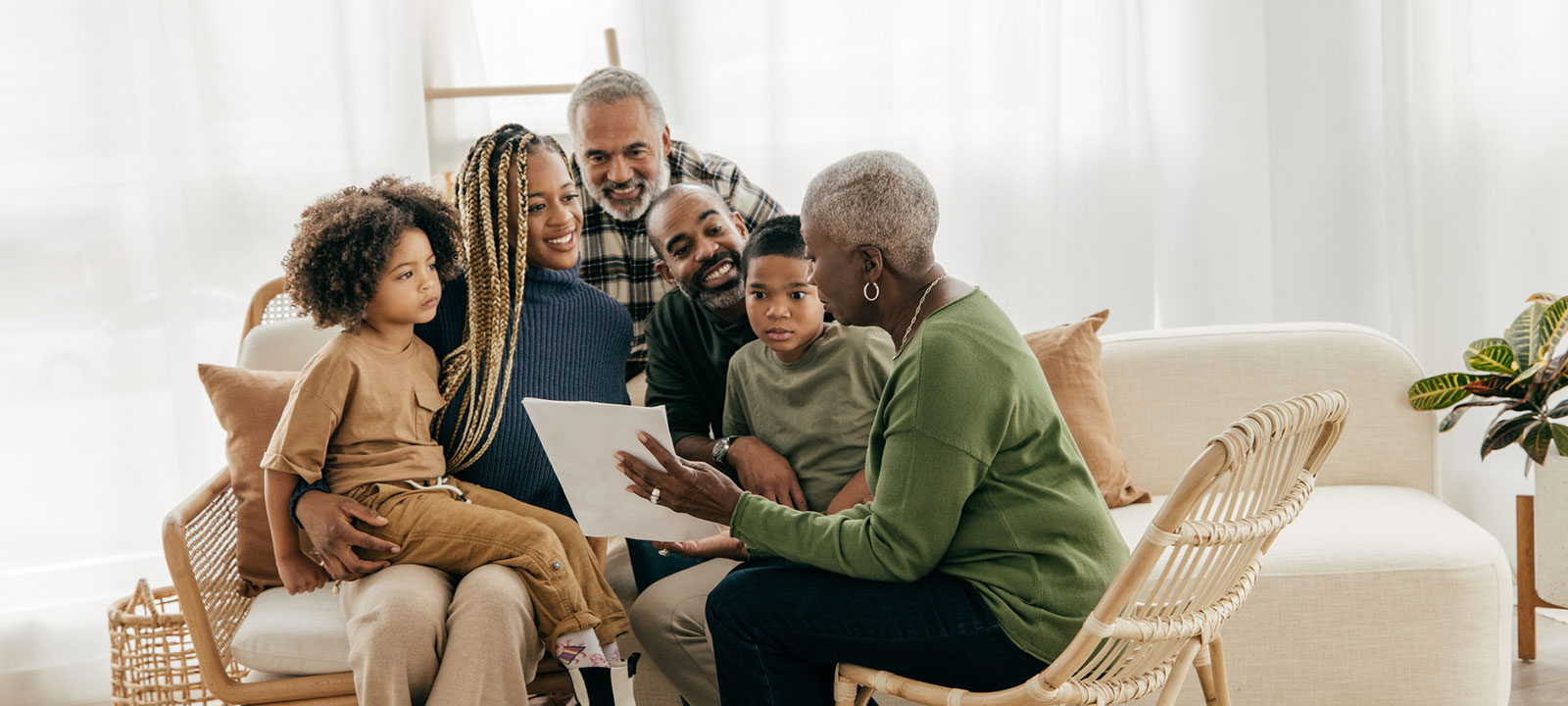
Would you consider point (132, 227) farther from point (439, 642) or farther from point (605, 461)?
point (605, 461)

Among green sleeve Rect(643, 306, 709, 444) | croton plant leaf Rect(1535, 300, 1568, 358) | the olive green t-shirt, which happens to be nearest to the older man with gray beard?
green sleeve Rect(643, 306, 709, 444)

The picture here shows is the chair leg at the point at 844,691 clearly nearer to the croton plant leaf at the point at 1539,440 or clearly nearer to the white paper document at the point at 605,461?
the white paper document at the point at 605,461

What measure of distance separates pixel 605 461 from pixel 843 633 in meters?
0.39

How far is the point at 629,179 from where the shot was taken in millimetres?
2201

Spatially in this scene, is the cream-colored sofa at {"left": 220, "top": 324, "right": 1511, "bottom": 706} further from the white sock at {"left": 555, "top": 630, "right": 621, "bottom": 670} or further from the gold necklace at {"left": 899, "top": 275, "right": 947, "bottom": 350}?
the gold necklace at {"left": 899, "top": 275, "right": 947, "bottom": 350}

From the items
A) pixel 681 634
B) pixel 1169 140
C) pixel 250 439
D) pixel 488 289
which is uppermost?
pixel 1169 140

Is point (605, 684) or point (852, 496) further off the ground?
point (852, 496)

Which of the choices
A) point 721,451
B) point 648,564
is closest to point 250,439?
point 648,564

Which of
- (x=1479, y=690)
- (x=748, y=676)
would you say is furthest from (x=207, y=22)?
(x=1479, y=690)

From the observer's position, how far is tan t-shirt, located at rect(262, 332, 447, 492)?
1.67m

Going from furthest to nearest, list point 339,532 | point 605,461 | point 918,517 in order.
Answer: point 339,532 → point 605,461 → point 918,517

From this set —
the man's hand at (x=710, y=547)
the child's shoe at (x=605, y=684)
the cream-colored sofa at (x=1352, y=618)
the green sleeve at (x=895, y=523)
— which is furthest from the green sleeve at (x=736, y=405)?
the green sleeve at (x=895, y=523)

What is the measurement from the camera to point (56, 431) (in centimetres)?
280

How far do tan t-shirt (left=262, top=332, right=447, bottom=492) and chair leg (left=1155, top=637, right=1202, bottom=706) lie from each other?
111cm
